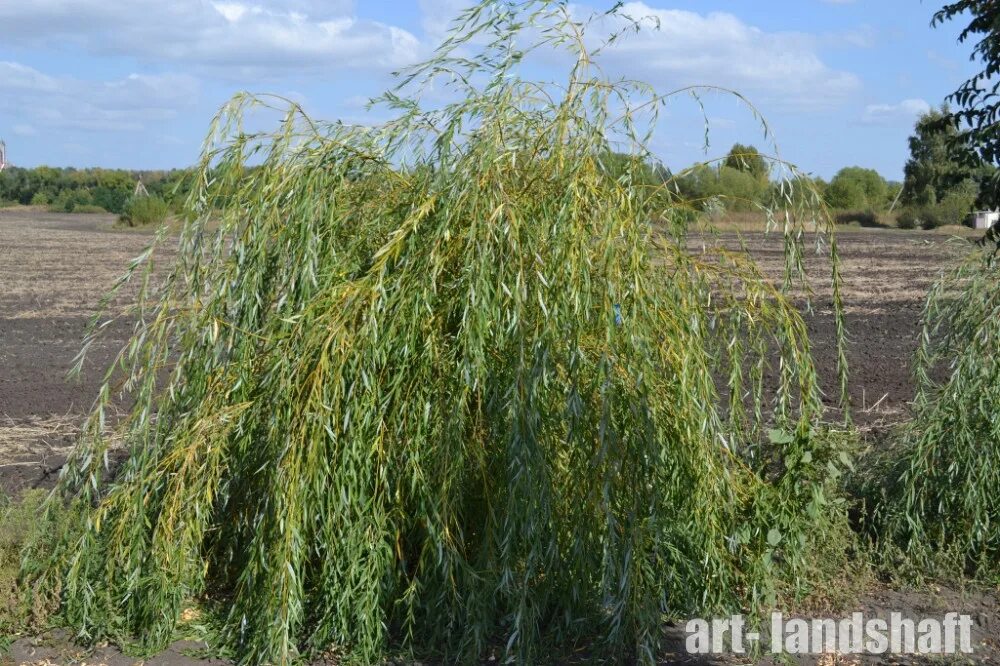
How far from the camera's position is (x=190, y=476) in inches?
179

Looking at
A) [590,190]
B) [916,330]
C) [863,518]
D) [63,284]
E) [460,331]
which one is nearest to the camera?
[460,331]

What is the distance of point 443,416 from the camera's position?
4398 mm

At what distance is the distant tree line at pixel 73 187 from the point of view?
60.6 m

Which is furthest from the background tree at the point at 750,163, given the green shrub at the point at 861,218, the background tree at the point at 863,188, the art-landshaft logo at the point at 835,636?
the green shrub at the point at 861,218

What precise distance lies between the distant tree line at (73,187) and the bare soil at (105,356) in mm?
35158

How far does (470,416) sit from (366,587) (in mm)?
826

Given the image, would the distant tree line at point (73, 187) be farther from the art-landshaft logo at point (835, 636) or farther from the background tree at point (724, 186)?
the art-landshaft logo at point (835, 636)

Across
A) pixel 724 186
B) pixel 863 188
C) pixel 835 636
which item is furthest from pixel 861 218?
pixel 835 636

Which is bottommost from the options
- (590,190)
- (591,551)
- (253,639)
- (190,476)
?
(253,639)

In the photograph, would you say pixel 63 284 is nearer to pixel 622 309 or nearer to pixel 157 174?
pixel 622 309

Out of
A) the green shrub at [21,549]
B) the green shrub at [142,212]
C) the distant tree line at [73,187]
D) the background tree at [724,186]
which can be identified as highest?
the distant tree line at [73,187]

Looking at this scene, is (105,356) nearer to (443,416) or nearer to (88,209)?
(443,416)

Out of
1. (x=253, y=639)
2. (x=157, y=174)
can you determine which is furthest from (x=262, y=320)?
(x=157, y=174)

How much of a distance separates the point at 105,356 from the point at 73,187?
68537 millimetres
